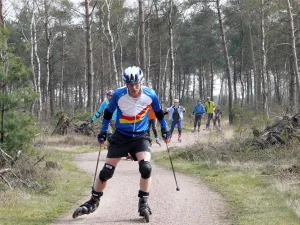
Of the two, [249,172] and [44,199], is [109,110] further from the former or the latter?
[249,172]

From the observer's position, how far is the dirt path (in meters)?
6.54

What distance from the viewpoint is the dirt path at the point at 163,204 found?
654 centimetres

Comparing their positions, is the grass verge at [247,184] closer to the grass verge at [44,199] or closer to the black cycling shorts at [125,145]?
the black cycling shorts at [125,145]

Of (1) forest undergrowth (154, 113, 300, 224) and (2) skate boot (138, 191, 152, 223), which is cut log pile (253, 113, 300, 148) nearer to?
(1) forest undergrowth (154, 113, 300, 224)

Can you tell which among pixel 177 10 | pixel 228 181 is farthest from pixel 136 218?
pixel 177 10

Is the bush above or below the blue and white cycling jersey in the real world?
below

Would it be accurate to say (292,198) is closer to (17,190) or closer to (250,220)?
(250,220)

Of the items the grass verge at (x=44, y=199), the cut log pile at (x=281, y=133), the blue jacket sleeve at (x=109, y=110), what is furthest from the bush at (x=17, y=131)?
the cut log pile at (x=281, y=133)

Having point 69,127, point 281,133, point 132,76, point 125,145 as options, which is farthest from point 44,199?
point 69,127

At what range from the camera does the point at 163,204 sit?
7660 mm

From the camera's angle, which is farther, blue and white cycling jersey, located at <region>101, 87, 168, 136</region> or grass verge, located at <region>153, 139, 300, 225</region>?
grass verge, located at <region>153, 139, 300, 225</region>

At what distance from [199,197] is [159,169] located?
399 cm

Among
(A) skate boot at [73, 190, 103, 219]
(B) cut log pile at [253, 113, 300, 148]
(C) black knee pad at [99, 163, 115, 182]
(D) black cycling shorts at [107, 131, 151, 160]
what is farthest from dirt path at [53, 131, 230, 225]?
(B) cut log pile at [253, 113, 300, 148]

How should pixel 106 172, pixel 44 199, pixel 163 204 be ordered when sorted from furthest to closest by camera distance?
pixel 44 199 → pixel 163 204 → pixel 106 172
